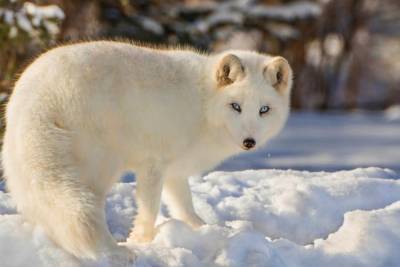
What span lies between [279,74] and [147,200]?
1.06 meters

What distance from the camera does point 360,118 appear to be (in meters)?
22.2

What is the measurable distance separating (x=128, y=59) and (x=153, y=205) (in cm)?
76

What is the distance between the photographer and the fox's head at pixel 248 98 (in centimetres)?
411

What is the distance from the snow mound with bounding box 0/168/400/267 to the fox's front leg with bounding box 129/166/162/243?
11 cm

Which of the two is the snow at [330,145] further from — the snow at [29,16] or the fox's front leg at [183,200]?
the fox's front leg at [183,200]

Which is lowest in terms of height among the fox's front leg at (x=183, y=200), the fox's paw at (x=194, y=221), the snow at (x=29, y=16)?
the fox's paw at (x=194, y=221)

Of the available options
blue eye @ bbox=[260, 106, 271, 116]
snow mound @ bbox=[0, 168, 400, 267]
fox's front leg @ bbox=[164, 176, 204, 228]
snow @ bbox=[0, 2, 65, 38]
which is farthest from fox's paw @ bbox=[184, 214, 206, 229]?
snow @ bbox=[0, 2, 65, 38]

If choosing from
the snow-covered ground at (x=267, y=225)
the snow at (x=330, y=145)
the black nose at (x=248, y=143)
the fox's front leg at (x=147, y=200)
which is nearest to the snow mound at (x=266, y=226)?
the snow-covered ground at (x=267, y=225)

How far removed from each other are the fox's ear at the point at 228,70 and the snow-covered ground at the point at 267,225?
2.58 feet

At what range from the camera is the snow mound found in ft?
11.5

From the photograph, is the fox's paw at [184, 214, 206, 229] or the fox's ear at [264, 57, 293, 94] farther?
the fox's paw at [184, 214, 206, 229]

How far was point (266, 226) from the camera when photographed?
4574mm

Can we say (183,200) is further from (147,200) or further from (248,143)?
(248,143)

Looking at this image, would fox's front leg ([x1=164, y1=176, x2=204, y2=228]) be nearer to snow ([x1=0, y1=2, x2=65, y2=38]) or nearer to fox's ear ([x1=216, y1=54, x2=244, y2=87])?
fox's ear ([x1=216, y1=54, x2=244, y2=87])
